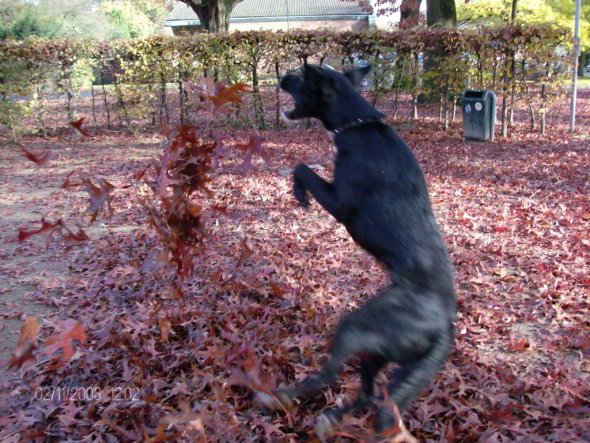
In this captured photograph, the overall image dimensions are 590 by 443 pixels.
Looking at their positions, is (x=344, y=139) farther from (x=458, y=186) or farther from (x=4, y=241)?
(x=458, y=186)

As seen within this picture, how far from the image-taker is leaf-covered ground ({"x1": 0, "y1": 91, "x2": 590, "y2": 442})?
323 centimetres

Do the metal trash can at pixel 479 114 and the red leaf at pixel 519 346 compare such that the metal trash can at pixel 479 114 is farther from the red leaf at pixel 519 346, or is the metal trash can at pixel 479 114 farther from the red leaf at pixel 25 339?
the red leaf at pixel 25 339

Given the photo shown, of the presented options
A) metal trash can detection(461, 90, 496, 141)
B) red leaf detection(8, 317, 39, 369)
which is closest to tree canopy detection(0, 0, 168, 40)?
metal trash can detection(461, 90, 496, 141)

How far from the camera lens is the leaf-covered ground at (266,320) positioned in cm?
323

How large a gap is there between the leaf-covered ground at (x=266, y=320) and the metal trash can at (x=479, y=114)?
13.9 ft

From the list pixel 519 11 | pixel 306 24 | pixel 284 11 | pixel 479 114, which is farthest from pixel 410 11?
pixel 284 11

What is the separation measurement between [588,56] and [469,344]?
51.5m

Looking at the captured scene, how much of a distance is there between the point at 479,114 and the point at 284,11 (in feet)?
141

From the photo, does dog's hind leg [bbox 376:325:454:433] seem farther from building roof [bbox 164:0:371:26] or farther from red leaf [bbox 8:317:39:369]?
building roof [bbox 164:0:371:26]

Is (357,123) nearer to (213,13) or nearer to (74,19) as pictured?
(213,13)

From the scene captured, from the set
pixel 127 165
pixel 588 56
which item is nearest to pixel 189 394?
pixel 127 165

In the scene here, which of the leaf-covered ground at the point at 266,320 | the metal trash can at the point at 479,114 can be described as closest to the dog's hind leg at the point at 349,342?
the leaf-covered ground at the point at 266,320

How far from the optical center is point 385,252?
268 centimetres

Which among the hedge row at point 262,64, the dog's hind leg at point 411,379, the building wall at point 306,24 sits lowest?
the dog's hind leg at point 411,379
